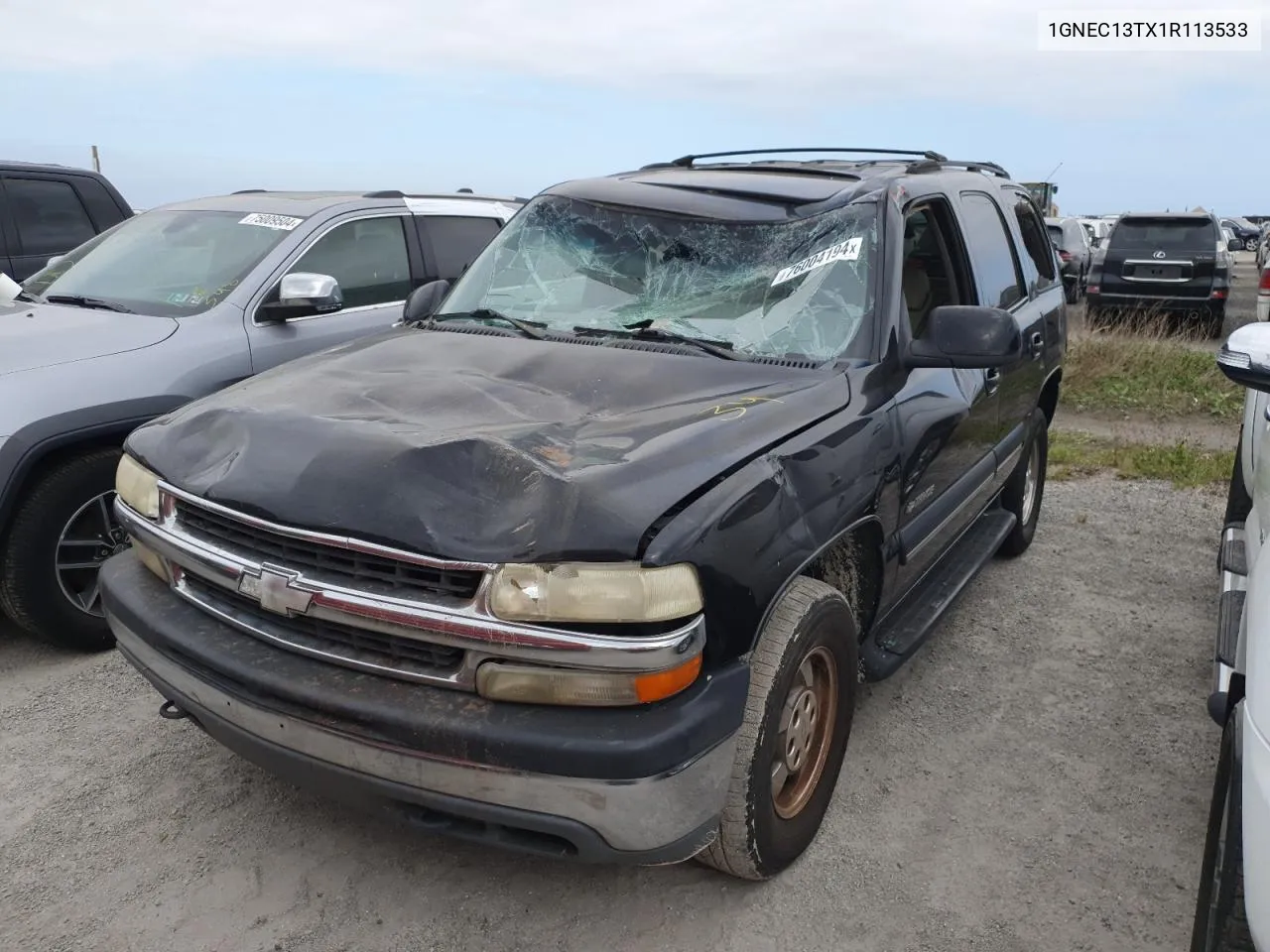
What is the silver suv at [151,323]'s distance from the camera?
3.75 m

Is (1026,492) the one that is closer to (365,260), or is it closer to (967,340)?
(967,340)

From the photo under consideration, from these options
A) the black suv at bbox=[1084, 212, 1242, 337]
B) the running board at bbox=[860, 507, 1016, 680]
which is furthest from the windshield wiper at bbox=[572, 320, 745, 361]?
the black suv at bbox=[1084, 212, 1242, 337]

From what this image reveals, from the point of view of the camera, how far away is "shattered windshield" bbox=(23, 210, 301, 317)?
182 inches

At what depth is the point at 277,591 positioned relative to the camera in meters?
2.34

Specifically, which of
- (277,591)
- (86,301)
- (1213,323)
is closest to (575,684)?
(277,591)

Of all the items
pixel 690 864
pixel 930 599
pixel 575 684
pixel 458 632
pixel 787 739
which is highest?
pixel 458 632

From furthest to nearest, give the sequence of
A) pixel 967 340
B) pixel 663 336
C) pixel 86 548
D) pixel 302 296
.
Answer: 1. pixel 302 296
2. pixel 86 548
3. pixel 663 336
4. pixel 967 340

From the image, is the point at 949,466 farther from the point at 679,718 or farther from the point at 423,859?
the point at 423,859

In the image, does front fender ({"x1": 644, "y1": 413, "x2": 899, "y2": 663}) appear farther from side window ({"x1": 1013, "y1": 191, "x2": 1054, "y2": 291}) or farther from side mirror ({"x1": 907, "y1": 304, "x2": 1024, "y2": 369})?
side window ({"x1": 1013, "y1": 191, "x2": 1054, "y2": 291})

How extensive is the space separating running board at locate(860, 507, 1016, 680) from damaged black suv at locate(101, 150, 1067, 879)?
0.8 inches

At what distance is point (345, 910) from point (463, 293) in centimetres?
221

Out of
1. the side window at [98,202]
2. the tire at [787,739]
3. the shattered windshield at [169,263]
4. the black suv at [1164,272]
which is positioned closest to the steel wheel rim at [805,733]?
the tire at [787,739]

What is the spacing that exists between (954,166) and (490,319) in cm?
236

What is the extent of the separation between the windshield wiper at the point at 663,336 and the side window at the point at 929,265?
730 millimetres
